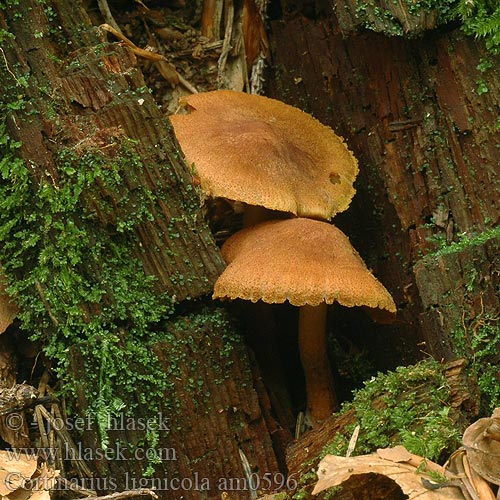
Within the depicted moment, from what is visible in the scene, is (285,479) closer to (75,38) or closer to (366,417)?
(366,417)

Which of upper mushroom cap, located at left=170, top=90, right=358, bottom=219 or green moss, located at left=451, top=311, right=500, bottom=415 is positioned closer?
green moss, located at left=451, top=311, right=500, bottom=415

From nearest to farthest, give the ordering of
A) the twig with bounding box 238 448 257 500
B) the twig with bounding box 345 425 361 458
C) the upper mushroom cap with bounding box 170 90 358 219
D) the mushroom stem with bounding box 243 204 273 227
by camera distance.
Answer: the twig with bounding box 345 425 361 458, the twig with bounding box 238 448 257 500, the upper mushroom cap with bounding box 170 90 358 219, the mushroom stem with bounding box 243 204 273 227

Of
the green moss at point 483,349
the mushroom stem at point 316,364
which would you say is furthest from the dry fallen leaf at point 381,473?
the mushroom stem at point 316,364

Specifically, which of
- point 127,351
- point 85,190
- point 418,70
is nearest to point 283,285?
point 127,351

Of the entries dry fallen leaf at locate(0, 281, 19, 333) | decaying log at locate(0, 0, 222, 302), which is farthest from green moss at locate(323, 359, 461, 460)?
dry fallen leaf at locate(0, 281, 19, 333)

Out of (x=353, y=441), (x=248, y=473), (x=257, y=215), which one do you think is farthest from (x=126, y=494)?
(x=257, y=215)

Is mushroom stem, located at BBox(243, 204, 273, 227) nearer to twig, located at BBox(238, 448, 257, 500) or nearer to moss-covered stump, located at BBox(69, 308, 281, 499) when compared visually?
moss-covered stump, located at BBox(69, 308, 281, 499)

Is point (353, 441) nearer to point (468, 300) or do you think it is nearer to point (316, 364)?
point (468, 300)
